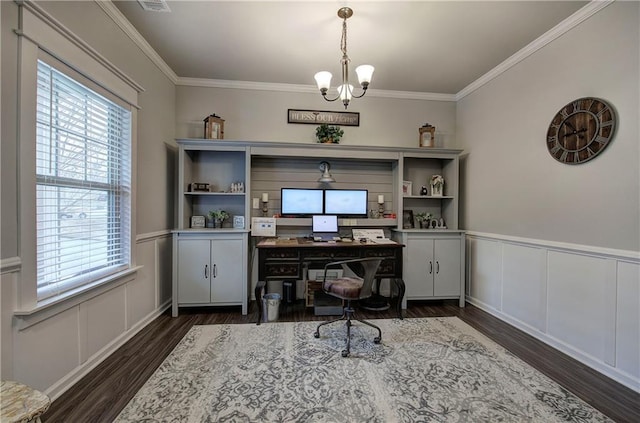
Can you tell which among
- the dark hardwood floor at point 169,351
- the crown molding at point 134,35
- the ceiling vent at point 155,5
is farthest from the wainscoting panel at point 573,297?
the crown molding at point 134,35

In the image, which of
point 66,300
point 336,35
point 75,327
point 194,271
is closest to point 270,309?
point 194,271

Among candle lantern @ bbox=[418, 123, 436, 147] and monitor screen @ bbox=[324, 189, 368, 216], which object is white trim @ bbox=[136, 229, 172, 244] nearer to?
monitor screen @ bbox=[324, 189, 368, 216]

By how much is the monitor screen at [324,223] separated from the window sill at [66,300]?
205 cm

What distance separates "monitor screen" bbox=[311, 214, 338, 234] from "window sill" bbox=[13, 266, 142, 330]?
205 cm

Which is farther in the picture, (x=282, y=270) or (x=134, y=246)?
(x=282, y=270)

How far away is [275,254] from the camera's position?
3178mm

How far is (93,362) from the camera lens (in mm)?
2125

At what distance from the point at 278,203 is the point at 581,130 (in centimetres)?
320

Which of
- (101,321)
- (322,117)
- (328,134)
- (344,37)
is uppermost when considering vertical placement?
(344,37)

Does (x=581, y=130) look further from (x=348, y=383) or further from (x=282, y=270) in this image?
(x=282, y=270)

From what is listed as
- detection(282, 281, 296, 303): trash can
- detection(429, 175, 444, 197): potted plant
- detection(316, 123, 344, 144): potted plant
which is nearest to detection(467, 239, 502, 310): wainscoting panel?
detection(429, 175, 444, 197): potted plant

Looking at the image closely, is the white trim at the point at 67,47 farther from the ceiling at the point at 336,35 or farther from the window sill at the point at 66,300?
the window sill at the point at 66,300

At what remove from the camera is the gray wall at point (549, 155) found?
202 cm

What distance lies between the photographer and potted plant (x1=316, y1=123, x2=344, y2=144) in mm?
3633
